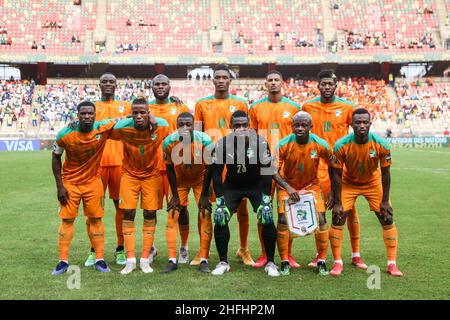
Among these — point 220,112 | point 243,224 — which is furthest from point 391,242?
point 220,112

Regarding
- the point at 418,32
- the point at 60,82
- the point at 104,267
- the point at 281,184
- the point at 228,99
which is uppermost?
the point at 418,32

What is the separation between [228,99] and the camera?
6.97 m

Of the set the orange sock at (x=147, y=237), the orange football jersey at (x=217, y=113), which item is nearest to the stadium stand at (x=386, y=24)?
the orange football jersey at (x=217, y=113)

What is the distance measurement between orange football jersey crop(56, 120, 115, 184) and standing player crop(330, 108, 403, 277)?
2.88 meters

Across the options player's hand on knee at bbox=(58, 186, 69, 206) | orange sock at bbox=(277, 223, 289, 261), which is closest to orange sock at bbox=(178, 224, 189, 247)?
orange sock at bbox=(277, 223, 289, 261)

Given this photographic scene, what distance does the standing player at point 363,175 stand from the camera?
19.6ft

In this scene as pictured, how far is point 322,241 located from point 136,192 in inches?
93.8

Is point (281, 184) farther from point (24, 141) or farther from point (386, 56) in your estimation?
point (386, 56)

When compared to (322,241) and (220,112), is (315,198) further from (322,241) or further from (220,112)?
(220,112)

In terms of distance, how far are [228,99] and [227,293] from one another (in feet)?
9.46

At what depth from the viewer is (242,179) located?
6.09 m

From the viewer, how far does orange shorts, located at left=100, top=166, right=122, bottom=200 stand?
695 centimetres

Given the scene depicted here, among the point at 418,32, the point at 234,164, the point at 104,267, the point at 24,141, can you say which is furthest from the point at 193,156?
the point at 418,32

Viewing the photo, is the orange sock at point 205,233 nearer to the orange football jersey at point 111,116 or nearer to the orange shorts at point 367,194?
the orange football jersey at point 111,116
